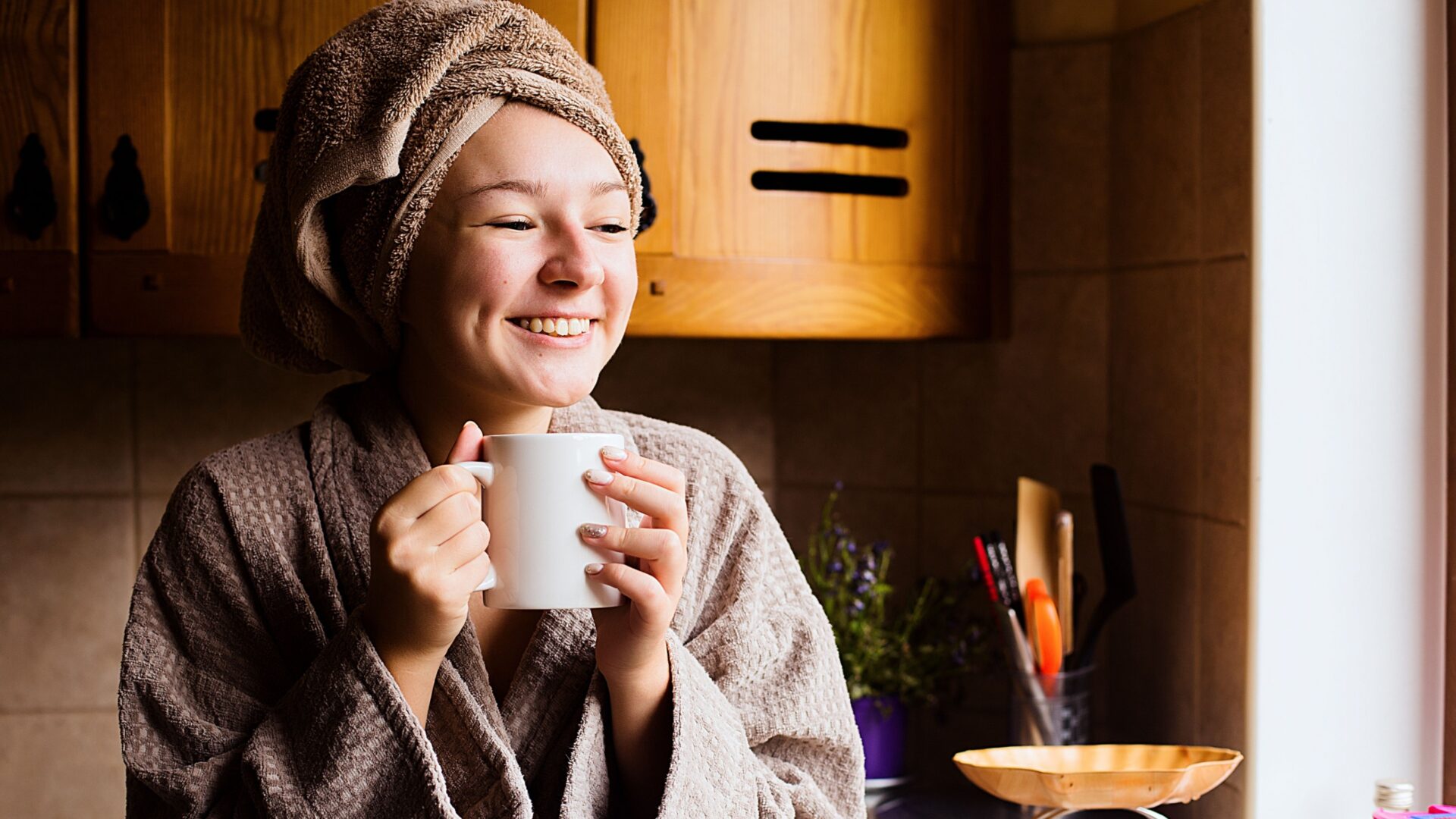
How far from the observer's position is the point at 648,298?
1420mm

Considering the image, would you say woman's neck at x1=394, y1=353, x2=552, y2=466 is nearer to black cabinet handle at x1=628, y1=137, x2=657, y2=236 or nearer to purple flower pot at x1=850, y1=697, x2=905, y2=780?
black cabinet handle at x1=628, y1=137, x2=657, y2=236

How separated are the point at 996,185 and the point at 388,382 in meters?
0.80

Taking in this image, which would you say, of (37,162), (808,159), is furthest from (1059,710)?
(37,162)

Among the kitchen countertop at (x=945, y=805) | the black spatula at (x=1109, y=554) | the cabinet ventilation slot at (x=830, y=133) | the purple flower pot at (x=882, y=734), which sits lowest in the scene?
the kitchen countertop at (x=945, y=805)

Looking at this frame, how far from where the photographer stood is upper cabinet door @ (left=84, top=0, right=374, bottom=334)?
4.36 ft

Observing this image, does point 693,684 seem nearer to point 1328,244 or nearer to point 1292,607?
point 1292,607

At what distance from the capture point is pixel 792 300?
1.45m

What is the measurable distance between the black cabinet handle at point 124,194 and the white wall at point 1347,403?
1.11m

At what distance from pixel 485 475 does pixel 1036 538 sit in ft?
2.80

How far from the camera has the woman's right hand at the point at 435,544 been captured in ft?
2.62

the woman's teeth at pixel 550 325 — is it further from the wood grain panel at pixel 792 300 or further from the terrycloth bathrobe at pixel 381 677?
the wood grain panel at pixel 792 300

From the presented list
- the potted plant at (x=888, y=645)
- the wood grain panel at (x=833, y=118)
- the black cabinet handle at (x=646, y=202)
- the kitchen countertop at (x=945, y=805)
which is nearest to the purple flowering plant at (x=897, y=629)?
the potted plant at (x=888, y=645)

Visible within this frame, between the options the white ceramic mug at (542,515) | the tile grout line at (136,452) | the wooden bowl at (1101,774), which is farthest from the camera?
the tile grout line at (136,452)

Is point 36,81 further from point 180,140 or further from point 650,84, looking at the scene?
point 650,84
